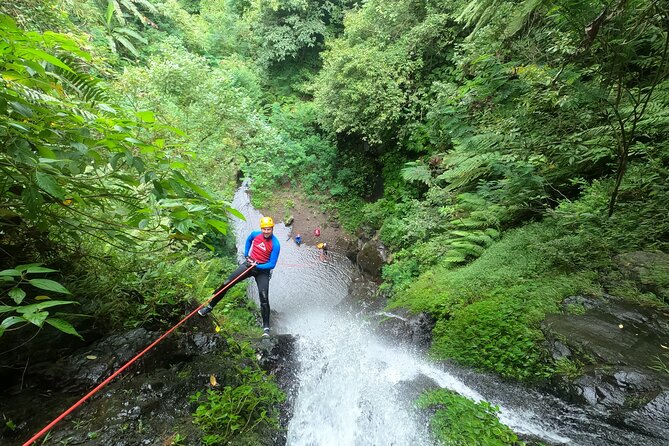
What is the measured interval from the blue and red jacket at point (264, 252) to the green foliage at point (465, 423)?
3.06 metres

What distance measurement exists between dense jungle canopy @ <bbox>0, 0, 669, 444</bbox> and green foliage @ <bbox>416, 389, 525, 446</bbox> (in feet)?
3.01

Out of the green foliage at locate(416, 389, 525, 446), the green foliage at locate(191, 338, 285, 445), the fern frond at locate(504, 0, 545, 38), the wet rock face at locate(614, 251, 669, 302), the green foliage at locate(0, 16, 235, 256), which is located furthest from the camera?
the wet rock face at locate(614, 251, 669, 302)

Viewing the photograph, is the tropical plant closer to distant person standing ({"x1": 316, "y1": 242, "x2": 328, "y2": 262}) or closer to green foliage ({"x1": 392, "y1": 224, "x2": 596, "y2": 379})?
green foliage ({"x1": 392, "y1": 224, "x2": 596, "y2": 379})

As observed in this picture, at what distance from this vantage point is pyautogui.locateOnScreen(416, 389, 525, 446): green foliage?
115 inches

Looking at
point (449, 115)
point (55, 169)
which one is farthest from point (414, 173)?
point (55, 169)

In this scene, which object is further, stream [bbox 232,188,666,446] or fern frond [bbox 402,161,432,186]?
fern frond [bbox 402,161,432,186]

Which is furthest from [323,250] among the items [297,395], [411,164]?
[297,395]

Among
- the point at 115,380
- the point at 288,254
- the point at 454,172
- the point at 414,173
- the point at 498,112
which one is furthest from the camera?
the point at 288,254

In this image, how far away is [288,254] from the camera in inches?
492

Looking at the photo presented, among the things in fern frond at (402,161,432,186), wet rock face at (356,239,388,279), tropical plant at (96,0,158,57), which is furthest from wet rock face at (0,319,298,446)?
fern frond at (402,161,432,186)

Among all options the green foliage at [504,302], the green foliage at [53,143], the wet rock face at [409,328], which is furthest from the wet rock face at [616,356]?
the green foliage at [53,143]

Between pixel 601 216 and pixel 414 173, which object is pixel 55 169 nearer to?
pixel 601 216

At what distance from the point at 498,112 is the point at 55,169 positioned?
593cm

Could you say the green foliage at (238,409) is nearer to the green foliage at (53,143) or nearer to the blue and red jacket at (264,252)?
the green foliage at (53,143)
